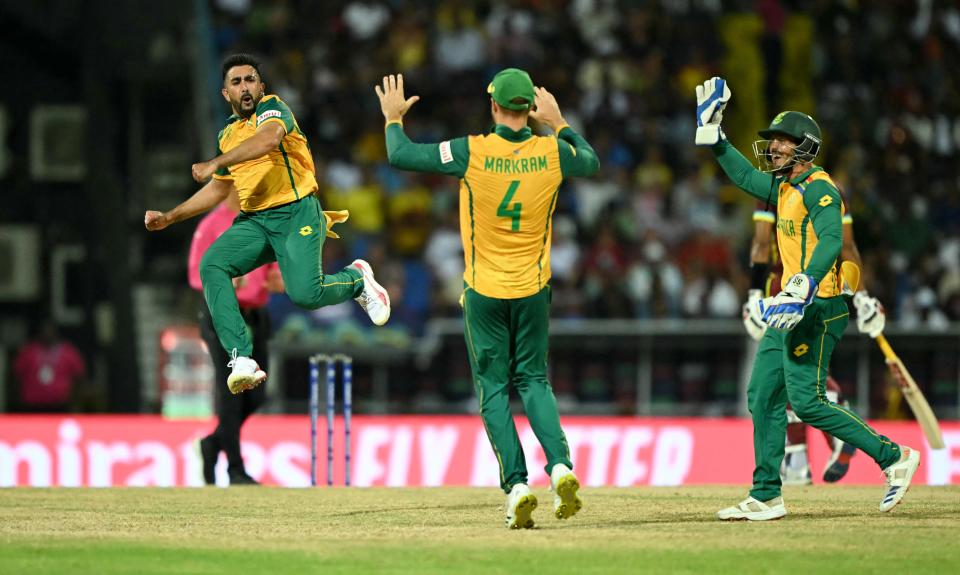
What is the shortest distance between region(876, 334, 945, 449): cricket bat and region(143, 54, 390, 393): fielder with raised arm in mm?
4103

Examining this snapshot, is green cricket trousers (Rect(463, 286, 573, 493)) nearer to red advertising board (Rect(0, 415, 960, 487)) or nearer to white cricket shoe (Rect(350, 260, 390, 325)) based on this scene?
white cricket shoe (Rect(350, 260, 390, 325))

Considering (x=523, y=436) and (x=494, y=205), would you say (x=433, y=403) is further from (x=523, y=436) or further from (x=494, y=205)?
(x=494, y=205)

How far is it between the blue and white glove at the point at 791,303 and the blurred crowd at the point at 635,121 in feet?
31.2

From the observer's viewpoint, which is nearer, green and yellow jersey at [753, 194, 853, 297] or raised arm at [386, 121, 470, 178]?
raised arm at [386, 121, 470, 178]

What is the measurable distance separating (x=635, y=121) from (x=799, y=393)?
12.8 metres

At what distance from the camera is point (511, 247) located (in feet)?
29.3

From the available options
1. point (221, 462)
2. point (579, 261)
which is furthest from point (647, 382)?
Answer: point (221, 462)

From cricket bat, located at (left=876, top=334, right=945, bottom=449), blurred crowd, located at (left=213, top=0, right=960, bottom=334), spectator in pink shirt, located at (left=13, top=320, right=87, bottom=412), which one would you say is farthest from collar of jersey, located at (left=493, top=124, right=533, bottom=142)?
spectator in pink shirt, located at (left=13, top=320, right=87, bottom=412)

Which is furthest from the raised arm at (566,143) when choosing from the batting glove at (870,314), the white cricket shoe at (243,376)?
the batting glove at (870,314)

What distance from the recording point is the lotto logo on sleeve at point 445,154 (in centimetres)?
876

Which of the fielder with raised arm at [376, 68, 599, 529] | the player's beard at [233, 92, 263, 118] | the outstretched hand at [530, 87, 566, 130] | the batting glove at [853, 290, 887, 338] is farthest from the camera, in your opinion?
the batting glove at [853, 290, 887, 338]

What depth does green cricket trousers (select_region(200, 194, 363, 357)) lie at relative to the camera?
9.93 metres

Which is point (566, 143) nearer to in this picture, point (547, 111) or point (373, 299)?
point (547, 111)

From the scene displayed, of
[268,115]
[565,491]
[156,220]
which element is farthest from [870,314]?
[156,220]
